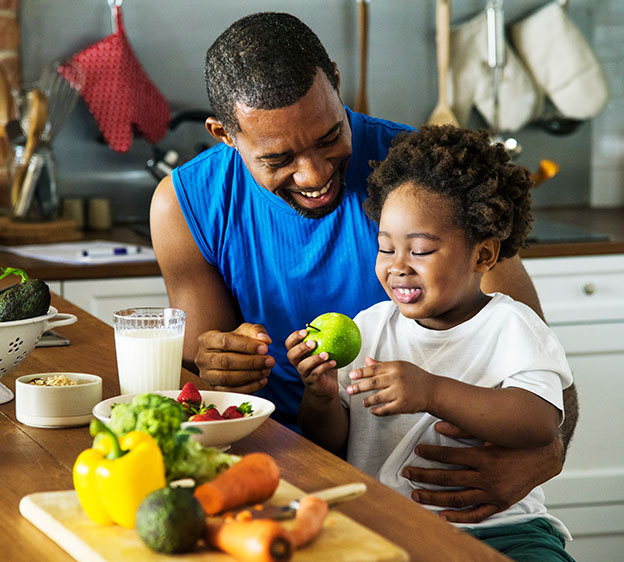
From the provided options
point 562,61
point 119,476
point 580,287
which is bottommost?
point 580,287

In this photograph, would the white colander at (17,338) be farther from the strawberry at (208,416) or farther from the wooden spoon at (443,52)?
the wooden spoon at (443,52)

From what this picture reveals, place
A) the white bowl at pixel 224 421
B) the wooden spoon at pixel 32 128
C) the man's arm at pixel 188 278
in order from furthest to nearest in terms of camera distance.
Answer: the wooden spoon at pixel 32 128, the man's arm at pixel 188 278, the white bowl at pixel 224 421

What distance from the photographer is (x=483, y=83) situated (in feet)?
10.9

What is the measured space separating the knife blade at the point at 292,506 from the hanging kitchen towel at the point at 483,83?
2612mm

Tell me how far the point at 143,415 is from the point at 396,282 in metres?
0.63

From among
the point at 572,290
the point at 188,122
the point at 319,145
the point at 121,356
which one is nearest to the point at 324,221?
the point at 319,145

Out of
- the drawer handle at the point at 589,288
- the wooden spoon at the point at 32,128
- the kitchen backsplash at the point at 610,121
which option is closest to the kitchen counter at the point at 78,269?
the wooden spoon at the point at 32,128

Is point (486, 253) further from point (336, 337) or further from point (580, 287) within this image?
point (580, 287)

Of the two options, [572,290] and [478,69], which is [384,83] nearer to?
[478,69]

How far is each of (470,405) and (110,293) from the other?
1.43 metres

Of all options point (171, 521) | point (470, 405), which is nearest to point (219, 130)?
point (470, 405)

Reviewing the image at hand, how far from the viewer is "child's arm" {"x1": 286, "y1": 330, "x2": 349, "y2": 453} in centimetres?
136

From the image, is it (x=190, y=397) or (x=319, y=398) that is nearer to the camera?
(x=190, y=397)

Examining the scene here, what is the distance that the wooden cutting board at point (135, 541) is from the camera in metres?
0.81
